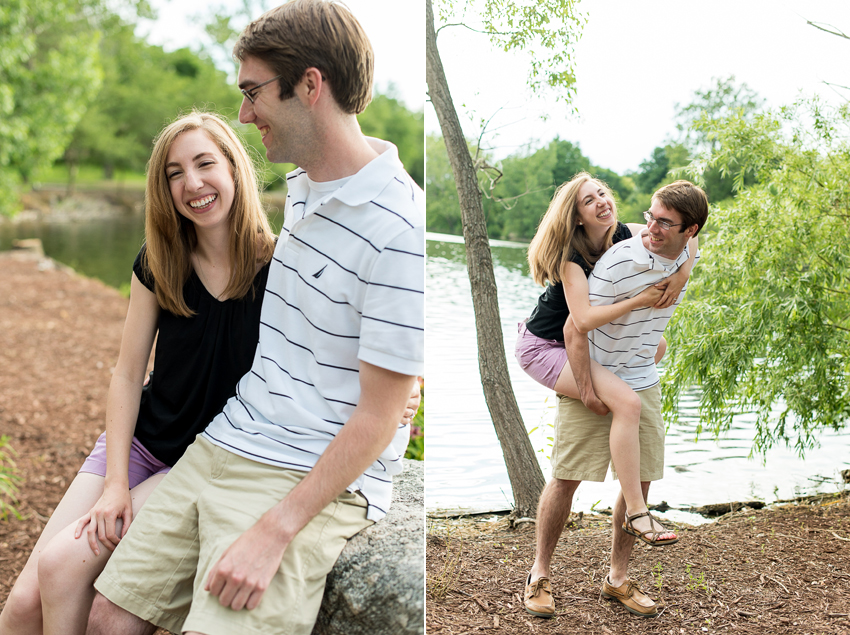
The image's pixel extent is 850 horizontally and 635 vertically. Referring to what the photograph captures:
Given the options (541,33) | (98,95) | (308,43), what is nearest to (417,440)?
(541,33)

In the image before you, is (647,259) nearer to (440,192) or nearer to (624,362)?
(624,362)

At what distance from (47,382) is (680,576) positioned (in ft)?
17.0

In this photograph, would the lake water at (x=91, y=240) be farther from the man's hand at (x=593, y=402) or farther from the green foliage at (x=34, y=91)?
the man's hand at (x=593, y=402)

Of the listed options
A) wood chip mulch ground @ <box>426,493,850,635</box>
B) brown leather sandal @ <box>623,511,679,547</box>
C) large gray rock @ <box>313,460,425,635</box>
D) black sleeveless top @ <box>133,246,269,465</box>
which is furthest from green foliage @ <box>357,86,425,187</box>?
large gray rock @ <box>313,460,425,635</box>

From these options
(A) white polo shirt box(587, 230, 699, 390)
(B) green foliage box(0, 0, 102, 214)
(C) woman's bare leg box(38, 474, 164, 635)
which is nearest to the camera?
(C) woman's bare leg box(38, 474, 164, 635)

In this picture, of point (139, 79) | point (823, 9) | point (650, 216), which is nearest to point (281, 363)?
point (650, 216)

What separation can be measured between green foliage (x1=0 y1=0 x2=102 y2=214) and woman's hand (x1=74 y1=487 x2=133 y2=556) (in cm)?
855

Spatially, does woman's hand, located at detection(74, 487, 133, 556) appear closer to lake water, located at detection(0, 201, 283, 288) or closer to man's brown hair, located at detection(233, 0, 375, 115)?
man's brown hair, located at detection(233, 0, 375, 115)

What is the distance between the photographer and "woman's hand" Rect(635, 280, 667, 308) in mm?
2145

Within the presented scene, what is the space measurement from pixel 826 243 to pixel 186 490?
239cm

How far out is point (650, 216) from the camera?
218 cm

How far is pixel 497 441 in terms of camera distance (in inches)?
115

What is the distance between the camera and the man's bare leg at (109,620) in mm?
1488

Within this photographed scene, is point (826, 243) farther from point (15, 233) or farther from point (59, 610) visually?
point (15, 233)
